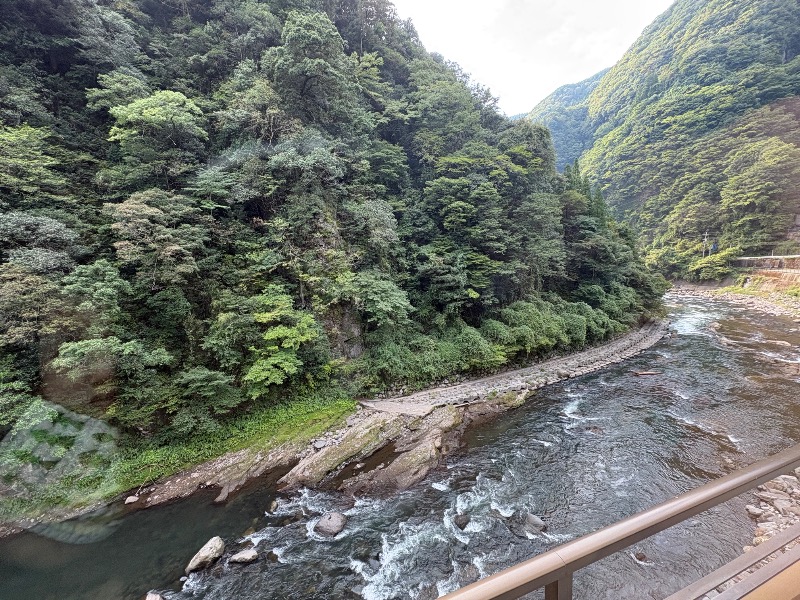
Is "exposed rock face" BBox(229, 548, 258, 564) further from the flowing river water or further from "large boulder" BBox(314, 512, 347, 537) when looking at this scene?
"large boulder" BBox(314, 512, 347, 537)

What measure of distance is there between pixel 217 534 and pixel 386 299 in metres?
8.40

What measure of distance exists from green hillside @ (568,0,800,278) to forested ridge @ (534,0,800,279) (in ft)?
A: 0.37

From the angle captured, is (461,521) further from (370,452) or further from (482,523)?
(370,452)

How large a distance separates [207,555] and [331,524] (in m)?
2.48

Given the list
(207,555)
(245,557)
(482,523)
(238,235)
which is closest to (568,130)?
(238,235)

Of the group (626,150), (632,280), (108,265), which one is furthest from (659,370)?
(626,150)

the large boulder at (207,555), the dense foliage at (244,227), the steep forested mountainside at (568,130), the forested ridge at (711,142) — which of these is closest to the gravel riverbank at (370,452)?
the dense foliage at (244,227)

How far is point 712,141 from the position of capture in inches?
1554

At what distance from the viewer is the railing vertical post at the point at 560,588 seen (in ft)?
3.81

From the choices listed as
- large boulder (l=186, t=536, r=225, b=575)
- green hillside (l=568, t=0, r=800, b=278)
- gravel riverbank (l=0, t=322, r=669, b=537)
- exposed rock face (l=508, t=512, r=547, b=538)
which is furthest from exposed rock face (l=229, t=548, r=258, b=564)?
green hillside (l=568, t=0, r=800, b=278)

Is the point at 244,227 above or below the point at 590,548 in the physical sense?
above

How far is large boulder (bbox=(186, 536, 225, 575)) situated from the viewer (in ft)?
21.7

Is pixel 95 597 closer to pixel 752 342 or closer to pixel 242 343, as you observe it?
pixel 242 343

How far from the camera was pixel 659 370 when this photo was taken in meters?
15.0
